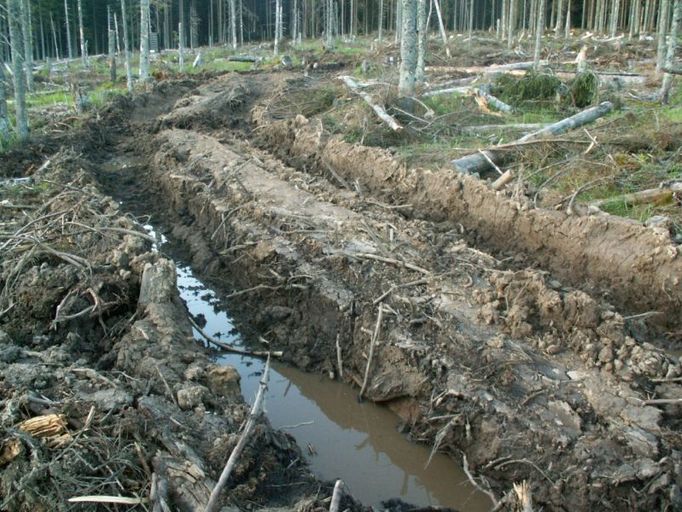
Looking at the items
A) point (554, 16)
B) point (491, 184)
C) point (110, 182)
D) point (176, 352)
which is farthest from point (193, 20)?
point (176, 352)

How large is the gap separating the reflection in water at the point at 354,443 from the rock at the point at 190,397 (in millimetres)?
982

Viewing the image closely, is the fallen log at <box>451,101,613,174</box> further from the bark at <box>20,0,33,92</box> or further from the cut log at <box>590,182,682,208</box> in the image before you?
the bark at <box>20,0,33,92</box>

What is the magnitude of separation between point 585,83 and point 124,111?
12.0 metres

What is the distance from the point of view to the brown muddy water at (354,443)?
5.70 meters

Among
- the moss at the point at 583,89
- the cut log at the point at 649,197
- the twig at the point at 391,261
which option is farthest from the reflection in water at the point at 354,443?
the moss at the point at 583,89

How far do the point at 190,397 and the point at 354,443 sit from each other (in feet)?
6.30

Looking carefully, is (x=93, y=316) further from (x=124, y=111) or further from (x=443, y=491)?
(x=124, y=111)

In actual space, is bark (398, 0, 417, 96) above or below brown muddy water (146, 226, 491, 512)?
above

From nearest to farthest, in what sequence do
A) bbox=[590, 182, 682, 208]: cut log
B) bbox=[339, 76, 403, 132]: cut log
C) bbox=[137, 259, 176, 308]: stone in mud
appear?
1. bbox=[137, 259, 176, 308]: stone in mud
2. bbox=[590, 182, 682, 208]: cut log
3. bbox=[339, 76, 403, 132]: cut log

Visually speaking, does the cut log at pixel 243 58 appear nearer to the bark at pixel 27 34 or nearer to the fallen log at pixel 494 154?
the bark at pixel 27 34

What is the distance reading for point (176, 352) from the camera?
6.05 m

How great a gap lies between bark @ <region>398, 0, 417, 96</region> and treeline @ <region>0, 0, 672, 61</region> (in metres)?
22.0

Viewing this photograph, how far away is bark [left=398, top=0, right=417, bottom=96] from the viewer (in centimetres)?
1316

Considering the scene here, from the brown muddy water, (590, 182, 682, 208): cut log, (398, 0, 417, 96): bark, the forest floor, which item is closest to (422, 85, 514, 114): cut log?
the forest floor
